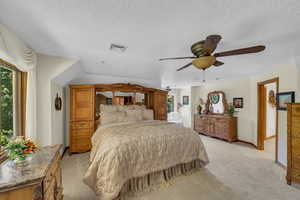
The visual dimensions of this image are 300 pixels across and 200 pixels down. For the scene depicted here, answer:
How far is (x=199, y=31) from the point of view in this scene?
1642mm

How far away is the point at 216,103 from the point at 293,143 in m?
3.27

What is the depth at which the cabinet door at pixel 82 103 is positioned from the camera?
136 inches

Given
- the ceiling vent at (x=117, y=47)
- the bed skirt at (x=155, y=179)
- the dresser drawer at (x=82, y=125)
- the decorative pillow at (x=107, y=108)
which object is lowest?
the bed skirt at (x=155, y=179)

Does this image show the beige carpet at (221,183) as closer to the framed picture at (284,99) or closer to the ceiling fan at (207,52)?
the framed picture at (284,99)

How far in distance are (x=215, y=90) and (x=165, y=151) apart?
437cm

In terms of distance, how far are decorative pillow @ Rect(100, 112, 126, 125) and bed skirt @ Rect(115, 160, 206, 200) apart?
1.68 metres

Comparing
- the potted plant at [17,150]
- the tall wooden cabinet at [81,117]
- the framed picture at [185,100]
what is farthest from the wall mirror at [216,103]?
the potted plant at [17,150]

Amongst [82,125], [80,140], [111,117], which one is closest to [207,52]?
[111,117]

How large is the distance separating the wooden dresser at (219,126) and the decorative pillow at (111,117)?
3612 mm

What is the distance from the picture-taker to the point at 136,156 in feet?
6.58

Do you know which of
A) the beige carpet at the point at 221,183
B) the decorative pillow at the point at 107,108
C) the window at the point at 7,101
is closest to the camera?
the window at the point at 7,101

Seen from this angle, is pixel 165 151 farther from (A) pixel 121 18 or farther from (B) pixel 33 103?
(B) pixel 33 103

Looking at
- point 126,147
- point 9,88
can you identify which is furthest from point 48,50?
point 126,147

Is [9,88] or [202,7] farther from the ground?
[202,7]
